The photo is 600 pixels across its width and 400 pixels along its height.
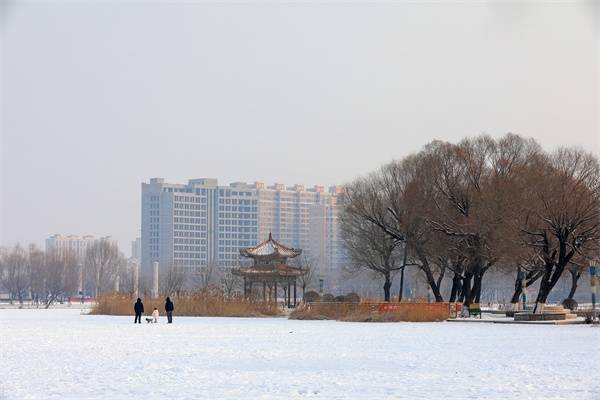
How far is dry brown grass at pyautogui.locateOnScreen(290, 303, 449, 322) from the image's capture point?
4538cm

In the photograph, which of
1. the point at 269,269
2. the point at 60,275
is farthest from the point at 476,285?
the point at 60,275

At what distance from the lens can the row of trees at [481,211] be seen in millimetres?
44344

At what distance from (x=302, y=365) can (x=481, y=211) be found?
97.7ft

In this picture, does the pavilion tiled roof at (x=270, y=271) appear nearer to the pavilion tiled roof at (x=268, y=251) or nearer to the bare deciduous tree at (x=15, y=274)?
the pavilion tiled roof at (x=268, y=251)

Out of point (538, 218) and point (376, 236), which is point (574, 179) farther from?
point (376, 236)

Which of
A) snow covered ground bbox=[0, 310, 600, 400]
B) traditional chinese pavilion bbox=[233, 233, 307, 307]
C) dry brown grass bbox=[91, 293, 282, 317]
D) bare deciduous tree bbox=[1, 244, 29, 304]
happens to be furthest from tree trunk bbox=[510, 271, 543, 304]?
bare deciduous tree bbox=[1, 244, 29, 304]

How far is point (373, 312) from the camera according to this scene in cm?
4716

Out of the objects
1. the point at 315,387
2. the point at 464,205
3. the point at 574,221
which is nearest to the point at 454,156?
the point at 464,205

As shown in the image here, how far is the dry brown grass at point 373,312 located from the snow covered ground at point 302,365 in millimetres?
11432

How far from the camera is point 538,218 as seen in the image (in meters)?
44.7

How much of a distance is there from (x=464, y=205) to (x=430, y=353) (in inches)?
1156

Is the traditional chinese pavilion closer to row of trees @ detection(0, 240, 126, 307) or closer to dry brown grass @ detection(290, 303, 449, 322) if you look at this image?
dry brown grass @ detection(290, 303, 449, 322)

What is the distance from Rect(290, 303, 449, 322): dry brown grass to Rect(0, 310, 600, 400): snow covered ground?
1143 centimetres

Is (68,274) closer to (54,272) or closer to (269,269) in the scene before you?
(54,272)
